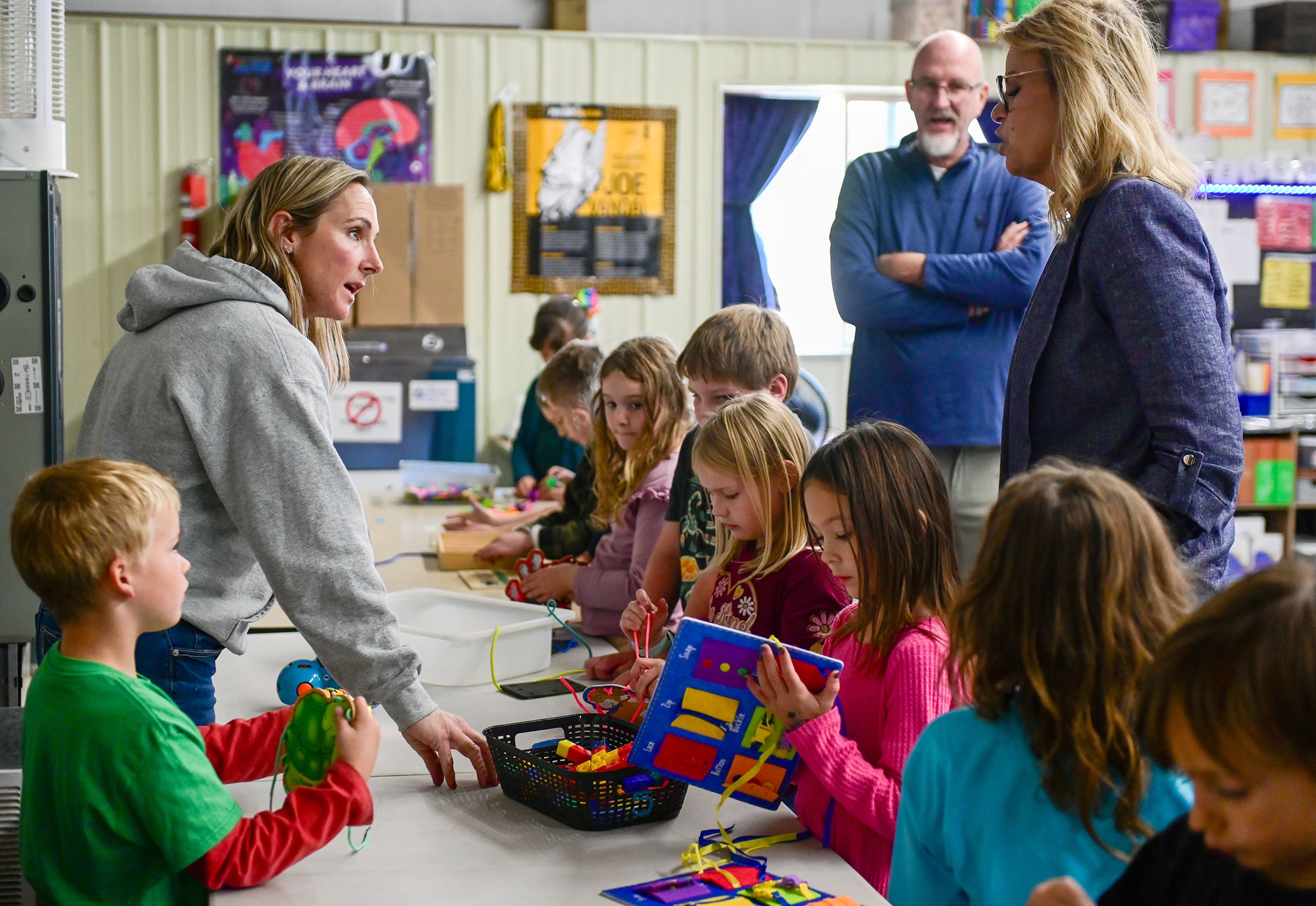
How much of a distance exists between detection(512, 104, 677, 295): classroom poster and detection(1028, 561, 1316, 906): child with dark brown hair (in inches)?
198

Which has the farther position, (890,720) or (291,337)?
(291,337)

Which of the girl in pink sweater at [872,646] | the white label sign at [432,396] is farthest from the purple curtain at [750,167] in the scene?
the girl in pink sweater at [872,646]

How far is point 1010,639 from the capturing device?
105 centimetres

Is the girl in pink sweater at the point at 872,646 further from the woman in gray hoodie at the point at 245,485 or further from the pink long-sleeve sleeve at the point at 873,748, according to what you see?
the woman in gray hoodie at the point at 245,485

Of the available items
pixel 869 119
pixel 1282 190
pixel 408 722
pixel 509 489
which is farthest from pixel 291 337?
pixel 1282 190

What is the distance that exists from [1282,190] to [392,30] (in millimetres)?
4332

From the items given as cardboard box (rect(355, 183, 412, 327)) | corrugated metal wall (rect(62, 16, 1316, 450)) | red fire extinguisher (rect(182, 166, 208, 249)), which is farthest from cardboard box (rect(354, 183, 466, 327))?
red fire extinguisher (rect(182, 166, 208, 249))

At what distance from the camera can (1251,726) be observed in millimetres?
760

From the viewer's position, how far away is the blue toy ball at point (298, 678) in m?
1.91

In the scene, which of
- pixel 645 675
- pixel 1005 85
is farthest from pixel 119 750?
pixel 1005 85

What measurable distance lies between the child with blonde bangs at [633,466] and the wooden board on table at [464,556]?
405mm

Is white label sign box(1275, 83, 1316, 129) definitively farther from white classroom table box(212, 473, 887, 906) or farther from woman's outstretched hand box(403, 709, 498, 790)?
woman's outstretched hand box(403, 709, 498, 790)

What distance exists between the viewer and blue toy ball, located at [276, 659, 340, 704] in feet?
6.28

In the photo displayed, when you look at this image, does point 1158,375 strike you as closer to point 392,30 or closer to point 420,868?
point 420,868
